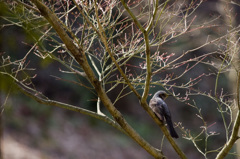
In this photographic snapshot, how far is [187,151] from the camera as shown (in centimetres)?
1020

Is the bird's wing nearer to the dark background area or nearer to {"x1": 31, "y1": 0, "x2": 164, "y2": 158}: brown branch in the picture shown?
{"x1": 31, "y1": 0, "x2": 164, "y2": 158}: brown branch

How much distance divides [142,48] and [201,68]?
7932mm

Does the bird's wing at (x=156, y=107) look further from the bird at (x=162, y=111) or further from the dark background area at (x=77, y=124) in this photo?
the dark background area at (x=77, y=124)

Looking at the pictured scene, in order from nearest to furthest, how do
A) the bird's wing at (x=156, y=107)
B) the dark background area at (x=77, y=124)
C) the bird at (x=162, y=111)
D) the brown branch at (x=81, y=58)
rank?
1. the brown branch at (x=81, y=58)
2. the bird at (x=162, y=111)
3. the bird's wing at (x=156, y=107)
4. the dark background area at (x=77, y=124)

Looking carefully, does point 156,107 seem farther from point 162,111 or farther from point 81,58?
point 81,58

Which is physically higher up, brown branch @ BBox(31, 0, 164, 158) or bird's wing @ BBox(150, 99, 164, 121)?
brown branch @ BBox(31, 0, 164, 158)

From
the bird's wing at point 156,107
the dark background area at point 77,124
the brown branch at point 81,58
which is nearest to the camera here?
the brown branch at point 81,58

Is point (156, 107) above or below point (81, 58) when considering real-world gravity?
below

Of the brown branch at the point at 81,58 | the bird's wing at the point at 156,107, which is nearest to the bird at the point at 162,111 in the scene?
the bird's wing at the point at 156,107

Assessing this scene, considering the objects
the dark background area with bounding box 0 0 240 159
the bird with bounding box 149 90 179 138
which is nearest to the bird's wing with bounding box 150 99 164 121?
the bird with bounding box 149 90 179 138

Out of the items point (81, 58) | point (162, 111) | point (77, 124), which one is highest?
point (81, 58)

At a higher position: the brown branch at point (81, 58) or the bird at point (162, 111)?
the brown branch at point (81, 58)

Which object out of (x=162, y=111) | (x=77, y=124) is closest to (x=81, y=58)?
(x=162, y=111)

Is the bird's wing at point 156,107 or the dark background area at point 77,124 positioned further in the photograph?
the dark background area at point 77,124
